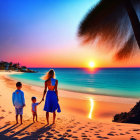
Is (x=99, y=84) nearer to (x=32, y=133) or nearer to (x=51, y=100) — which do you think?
(x=51, y=100)

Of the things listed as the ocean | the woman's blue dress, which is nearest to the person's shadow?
the woman's blue dress

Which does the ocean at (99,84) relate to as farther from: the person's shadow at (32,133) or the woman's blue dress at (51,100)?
the person's shadow at (32,133)

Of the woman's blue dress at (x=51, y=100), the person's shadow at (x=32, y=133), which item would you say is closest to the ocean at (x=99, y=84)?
the woman's blue dress at (x=51, y=100)

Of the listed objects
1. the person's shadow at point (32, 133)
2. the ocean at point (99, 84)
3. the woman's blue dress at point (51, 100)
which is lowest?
the ocean at point (99, 84)

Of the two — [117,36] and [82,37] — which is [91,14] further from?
[117,36]

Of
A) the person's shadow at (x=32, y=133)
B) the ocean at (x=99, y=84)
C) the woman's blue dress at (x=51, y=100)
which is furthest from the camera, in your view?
the ocean at (x=99, y=84)

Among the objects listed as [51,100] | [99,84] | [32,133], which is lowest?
[99,84]

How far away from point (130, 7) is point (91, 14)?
69 cm

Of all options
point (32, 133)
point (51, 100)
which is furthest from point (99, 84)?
point (32, 133)

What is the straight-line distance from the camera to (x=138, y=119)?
15.5 ft

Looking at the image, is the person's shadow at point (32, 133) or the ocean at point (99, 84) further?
the ocean at point (99, 84)

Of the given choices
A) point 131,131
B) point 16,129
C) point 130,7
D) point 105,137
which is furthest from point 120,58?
point 16,129

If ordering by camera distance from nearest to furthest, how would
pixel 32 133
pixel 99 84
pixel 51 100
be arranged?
pixel 32 133 → pixel 51 100 → pixel 99 84

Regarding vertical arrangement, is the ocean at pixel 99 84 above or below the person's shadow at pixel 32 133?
below
